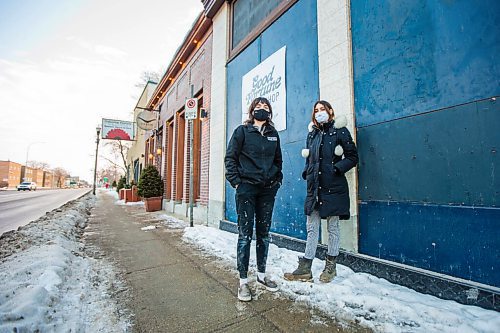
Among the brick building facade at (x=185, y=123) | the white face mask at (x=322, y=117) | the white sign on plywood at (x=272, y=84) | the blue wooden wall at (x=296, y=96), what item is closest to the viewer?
the white face mask at (x=322, y=117)

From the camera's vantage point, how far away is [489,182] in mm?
1885

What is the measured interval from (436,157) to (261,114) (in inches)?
62.9

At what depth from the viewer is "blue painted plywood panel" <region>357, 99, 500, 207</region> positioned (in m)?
1.90

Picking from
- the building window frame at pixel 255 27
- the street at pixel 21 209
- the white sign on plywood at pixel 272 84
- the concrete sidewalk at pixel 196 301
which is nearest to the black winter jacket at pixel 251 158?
the concrete sidewalk at pixel 196 301

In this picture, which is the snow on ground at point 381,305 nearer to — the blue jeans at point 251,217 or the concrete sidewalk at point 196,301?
the concrete sidewalk at point 196,301

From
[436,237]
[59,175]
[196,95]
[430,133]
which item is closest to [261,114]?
[430,133]

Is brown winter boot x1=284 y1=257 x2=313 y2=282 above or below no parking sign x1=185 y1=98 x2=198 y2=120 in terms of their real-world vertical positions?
below

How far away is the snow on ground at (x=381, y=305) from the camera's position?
1.65 m

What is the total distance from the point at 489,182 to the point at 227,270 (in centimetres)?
256

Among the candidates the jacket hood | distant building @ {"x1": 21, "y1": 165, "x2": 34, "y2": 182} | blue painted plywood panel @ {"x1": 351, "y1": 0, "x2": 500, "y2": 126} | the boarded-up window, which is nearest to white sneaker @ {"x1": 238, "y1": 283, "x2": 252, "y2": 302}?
the jacket hood

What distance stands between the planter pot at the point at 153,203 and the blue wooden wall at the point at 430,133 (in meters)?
8.91

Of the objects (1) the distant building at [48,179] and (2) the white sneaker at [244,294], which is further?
(1) the distant building at [48,179]

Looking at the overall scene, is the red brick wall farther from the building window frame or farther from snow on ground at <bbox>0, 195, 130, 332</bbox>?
snow on ground at <bbox>0, 195, 130, 332</bbox>

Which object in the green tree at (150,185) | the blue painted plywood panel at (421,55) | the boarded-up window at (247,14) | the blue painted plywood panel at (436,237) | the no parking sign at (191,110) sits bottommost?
the blue painted plywood panel at (436,237)
